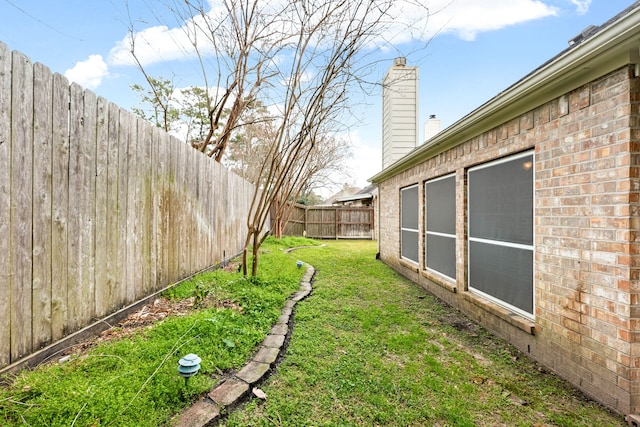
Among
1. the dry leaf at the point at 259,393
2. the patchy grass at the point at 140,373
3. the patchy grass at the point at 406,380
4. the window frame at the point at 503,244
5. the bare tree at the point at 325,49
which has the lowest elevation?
the patchy grass at the point at 406,380

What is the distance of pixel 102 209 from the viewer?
2.56 meters

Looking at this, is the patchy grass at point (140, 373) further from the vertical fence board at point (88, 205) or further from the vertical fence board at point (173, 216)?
the vertical fence board at point (173, 216)

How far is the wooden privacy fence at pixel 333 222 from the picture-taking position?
1434 cm

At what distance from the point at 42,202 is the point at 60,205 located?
0.14 m

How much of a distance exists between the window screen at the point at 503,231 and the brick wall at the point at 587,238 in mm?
161

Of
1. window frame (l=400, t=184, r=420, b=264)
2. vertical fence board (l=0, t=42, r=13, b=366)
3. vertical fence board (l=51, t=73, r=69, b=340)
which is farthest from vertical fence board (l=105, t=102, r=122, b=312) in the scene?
window frame (l=400, t=184, r=420, b=264)

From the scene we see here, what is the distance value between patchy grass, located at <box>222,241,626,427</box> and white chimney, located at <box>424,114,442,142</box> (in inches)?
265

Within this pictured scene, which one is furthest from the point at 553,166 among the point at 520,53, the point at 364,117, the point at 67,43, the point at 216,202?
the point at 67,43

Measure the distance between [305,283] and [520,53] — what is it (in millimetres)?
5977

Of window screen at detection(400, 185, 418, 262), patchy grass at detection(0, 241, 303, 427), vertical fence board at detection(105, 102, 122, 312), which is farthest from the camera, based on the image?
window screen at detection(400, 185, 418, 262)

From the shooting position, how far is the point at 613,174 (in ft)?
6.41

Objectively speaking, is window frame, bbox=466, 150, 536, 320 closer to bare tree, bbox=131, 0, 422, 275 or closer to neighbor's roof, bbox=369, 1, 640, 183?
neighbor's roof, bbox=369, 1, 640, 183

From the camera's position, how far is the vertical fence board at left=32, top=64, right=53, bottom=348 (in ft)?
6.34

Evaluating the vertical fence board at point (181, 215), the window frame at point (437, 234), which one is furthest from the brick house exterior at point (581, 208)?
Answer: the vertical fence board at point (181, 215)
